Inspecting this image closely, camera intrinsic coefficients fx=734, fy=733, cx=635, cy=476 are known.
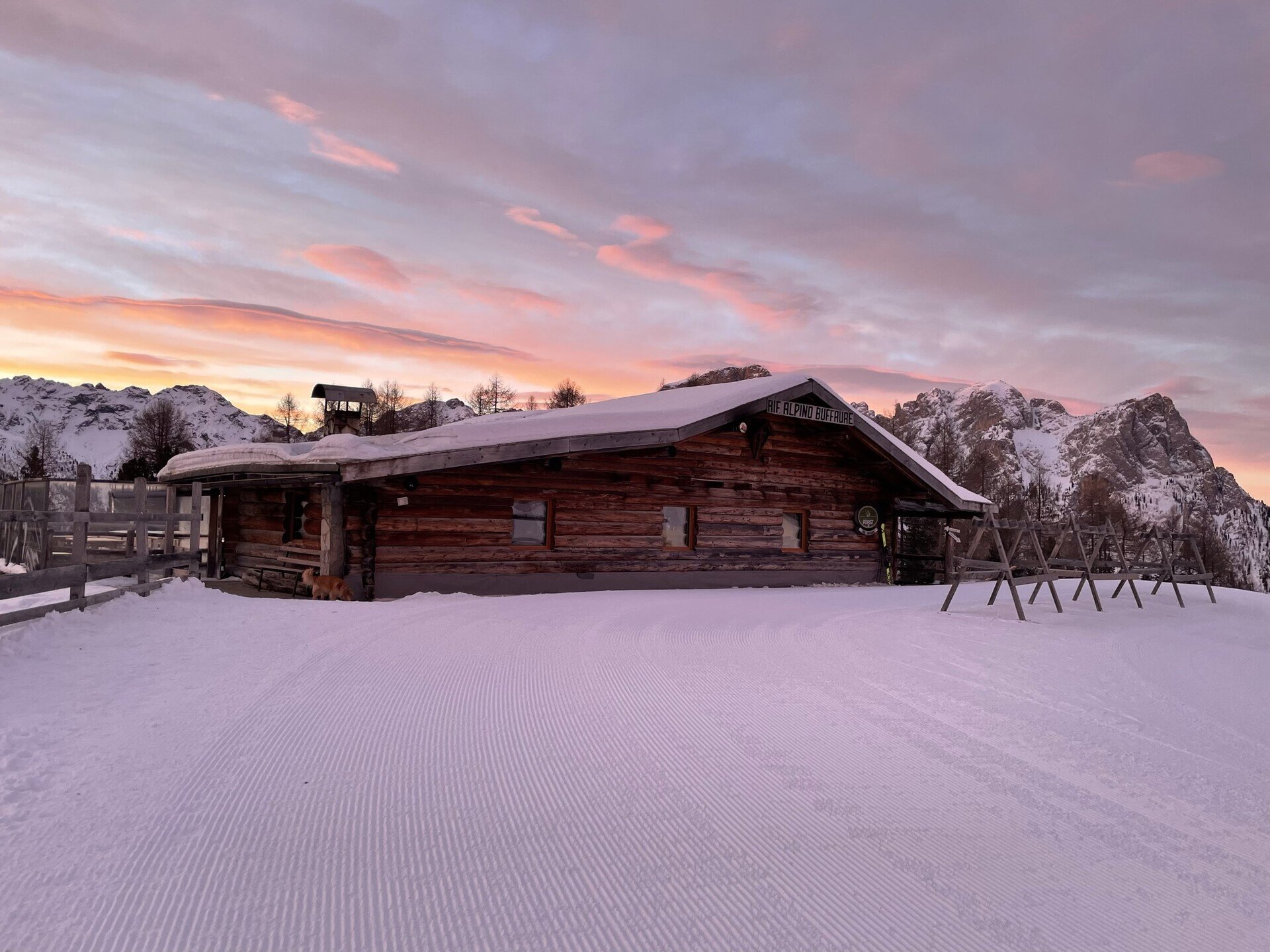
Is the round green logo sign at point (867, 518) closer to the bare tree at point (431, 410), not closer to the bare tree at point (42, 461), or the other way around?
the bare tree at point (42, 461)

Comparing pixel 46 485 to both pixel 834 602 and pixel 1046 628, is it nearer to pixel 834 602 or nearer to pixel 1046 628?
pixel 834 602

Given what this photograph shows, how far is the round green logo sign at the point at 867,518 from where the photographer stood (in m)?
16.1

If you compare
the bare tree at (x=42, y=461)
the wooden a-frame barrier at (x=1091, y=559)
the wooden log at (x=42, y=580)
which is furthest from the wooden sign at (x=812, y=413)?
the bare tree at (x=42, y=461)

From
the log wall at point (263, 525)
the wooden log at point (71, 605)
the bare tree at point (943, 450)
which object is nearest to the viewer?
the wooden log at point (71, 605)

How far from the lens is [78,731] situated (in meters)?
4.15

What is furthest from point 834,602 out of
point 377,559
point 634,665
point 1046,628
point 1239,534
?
point 1239,534

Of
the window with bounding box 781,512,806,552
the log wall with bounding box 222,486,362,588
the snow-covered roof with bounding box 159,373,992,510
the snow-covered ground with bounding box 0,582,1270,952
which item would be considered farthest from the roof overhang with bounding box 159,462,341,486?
the window with bounding box 781,512,806,552

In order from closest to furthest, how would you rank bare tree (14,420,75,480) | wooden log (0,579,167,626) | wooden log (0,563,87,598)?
wooden log (0,563,87,598)
wooden log (0,579,167,626)
bare tree (14,420,75,480)

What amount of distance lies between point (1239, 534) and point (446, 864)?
153m

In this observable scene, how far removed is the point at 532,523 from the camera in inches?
501

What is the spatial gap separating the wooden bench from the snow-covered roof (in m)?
1.65

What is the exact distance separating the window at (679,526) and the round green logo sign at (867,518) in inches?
155

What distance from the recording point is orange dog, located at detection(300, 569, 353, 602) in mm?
10453

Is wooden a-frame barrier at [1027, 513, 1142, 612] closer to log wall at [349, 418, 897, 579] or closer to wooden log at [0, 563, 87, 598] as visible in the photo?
log wall at [349, 418, 897, 579]
